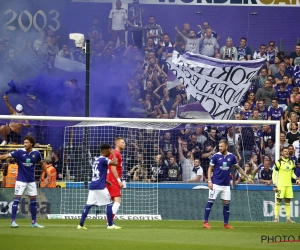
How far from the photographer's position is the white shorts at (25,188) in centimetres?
1825

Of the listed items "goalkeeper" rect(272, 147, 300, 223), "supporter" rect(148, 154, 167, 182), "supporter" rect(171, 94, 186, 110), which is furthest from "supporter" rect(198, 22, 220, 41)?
"goalkeeper" rect(272, 147, 300, 223)

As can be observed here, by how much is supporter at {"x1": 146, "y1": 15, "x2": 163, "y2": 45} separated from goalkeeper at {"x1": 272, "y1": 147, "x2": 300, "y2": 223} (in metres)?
9.25

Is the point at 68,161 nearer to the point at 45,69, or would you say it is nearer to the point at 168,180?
the point at 168,180

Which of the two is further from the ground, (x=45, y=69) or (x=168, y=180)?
(x=45, y=69)

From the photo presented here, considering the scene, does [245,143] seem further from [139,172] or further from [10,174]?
[10,174]

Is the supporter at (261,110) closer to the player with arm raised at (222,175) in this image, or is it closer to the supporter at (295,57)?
the supporter at (295,57)

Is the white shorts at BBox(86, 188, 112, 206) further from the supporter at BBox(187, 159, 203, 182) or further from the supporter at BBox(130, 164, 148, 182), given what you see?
the supporter at BBox(187, 159, 203, 182)

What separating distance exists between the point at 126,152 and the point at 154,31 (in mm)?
8431

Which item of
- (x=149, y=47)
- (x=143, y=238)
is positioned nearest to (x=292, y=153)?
(x=149, y=47)

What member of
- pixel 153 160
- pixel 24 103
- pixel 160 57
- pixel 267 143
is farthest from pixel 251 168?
pixel 24 103

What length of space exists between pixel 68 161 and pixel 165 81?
7.46m

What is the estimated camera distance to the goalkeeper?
2227cm

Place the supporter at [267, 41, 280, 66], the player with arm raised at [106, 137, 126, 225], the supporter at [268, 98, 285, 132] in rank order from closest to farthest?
the player with arm raised at [106, 137, 126, 225] → the supporter at [268, 98, 285, 132] → the supporter at [267, 41, 280, 66]

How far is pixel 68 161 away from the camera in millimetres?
22812
